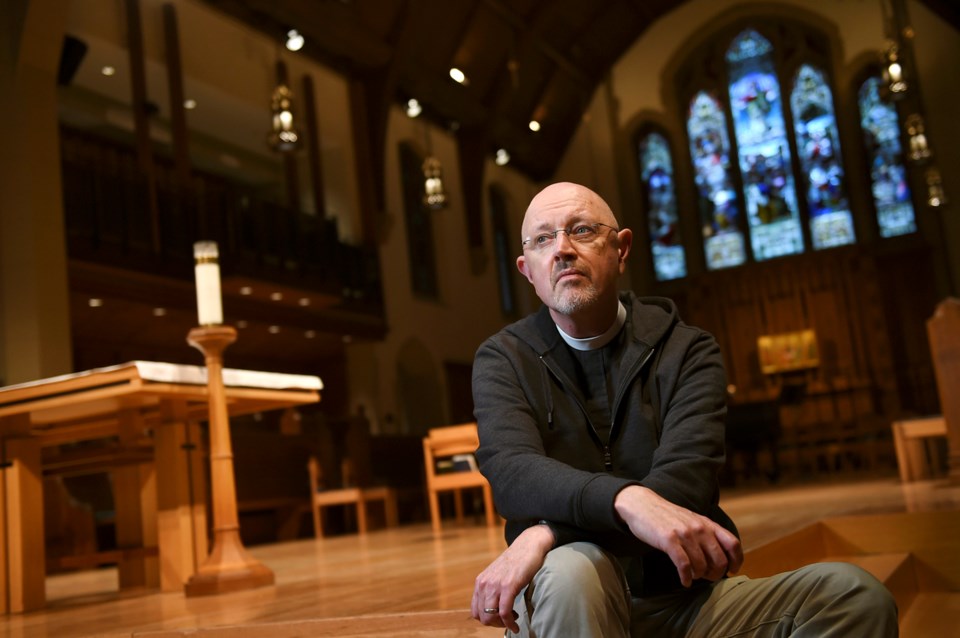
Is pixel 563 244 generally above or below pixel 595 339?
above

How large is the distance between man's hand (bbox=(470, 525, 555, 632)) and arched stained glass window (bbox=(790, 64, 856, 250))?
15.6 m

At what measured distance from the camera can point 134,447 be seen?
416 centimetres

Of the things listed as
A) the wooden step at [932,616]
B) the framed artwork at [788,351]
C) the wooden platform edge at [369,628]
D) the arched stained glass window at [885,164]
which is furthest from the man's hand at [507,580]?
the arched stained glass window at [885,164]

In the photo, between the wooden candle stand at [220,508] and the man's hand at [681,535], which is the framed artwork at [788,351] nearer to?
the wooden candle stand at [220,508]

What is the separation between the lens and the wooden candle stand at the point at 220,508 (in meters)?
3.81

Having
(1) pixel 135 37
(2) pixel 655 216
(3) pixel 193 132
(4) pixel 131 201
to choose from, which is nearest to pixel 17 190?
(4) pixel 131 201

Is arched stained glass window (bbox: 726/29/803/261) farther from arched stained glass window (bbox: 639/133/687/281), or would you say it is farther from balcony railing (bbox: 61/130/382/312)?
balcony railing (bbox: 61/130/382/312)

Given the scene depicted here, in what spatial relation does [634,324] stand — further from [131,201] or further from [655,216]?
[655,216]

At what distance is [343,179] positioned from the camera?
13227mm

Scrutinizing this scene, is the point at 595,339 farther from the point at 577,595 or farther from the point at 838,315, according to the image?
the point at 838,315

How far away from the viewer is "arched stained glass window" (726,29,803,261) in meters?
16.6

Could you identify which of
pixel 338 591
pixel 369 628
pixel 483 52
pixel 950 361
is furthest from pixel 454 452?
pixel 483 52

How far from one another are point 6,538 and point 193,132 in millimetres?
9742

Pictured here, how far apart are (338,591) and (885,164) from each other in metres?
14.5
